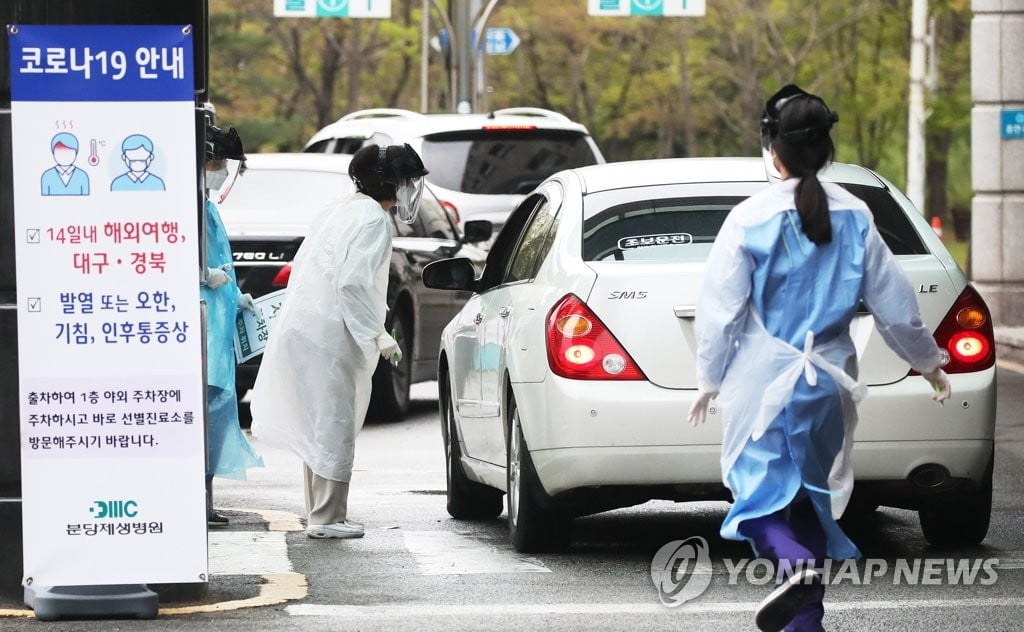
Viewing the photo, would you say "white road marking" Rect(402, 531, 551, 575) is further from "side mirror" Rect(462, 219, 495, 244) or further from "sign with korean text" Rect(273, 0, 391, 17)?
"sign with korean text" Rect(273, 0, 391, 17)

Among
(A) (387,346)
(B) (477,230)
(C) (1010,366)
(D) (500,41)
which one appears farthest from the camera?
(D) (500,41)

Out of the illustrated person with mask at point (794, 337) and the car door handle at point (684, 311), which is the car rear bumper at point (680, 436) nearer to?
the car door handle at point (684, 311)

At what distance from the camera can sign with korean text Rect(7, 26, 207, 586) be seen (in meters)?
6.23

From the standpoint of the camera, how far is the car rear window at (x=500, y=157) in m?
16.7

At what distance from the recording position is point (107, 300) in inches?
248

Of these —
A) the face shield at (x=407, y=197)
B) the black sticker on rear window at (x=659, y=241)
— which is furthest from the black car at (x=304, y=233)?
the black sticker on rear window at (x=659, y=241)

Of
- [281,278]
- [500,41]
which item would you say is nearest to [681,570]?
[281,278]

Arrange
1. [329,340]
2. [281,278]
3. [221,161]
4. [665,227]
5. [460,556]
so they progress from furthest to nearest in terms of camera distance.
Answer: [281,278]
[221,161]
[329,340]
[460,556]
[665,227]

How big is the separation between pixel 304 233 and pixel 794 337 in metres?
7.19

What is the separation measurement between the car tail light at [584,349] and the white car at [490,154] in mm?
9193

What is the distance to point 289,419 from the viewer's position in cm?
861

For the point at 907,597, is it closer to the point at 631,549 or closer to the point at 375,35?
the point at 631,549

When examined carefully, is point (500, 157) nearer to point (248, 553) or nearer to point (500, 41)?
point (248, 553)

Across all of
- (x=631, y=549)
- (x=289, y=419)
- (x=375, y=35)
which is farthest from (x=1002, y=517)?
(x=375, y=35)
